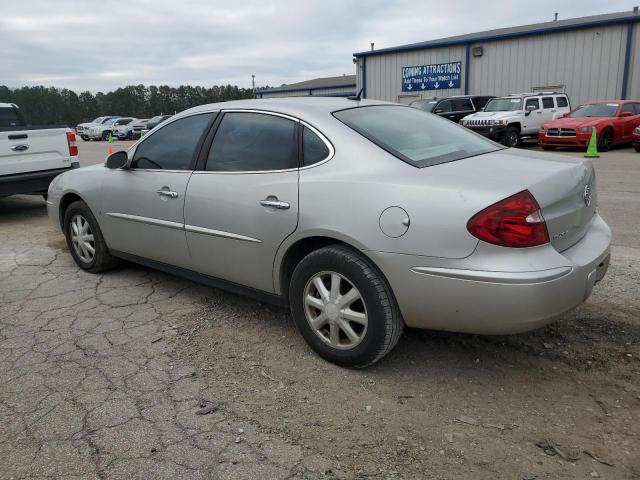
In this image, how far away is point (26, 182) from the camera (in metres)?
7.52

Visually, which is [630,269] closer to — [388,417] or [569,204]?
[569,204]

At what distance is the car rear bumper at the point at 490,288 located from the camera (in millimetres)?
2574

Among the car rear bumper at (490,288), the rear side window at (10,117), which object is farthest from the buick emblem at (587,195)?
the rear side window at (10,117)

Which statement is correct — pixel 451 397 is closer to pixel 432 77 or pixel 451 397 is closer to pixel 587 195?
pixel 587 195

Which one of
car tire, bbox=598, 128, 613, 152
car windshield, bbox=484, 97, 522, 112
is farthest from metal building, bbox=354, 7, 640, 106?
car tire, bbox=598, 128, 613, 152

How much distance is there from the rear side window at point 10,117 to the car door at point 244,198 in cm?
651

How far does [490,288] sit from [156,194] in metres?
2.62

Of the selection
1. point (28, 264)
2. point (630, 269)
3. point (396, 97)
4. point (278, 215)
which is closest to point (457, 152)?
point (278, 215)

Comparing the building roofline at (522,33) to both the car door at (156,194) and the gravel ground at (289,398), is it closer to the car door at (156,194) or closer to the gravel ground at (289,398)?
the gravel ground at (289,398)

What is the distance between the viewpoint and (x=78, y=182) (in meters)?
4.95

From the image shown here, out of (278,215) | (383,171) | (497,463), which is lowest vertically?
(497,463)

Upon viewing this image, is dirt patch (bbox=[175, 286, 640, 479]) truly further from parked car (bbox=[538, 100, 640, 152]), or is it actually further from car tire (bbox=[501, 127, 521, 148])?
car tire (bbox=[501, 127, 521, 148])

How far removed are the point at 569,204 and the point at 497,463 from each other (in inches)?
56.0

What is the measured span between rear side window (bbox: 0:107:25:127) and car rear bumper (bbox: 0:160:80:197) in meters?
1.65
